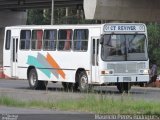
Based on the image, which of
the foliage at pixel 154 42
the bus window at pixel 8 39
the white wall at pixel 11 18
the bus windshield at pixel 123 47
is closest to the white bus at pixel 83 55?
the bus windshield at pixel 123 47

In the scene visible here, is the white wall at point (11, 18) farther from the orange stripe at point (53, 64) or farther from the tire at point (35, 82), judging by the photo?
the orange stripe at point (53, 64)

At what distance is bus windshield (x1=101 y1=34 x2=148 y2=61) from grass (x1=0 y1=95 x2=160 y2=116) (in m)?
7.35

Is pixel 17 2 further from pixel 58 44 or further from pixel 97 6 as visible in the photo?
pixel 58 44

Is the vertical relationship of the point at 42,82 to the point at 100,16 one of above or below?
below

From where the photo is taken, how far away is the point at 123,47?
28.7m

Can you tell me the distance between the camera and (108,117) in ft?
54.4

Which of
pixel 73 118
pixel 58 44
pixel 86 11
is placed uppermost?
pixel 86 11

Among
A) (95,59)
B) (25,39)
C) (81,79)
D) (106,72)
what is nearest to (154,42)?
(25,39)

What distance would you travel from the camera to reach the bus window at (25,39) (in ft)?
108

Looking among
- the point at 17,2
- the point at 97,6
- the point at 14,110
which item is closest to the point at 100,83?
the point at 14,110

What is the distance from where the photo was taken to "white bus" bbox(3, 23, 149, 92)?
1121 inches

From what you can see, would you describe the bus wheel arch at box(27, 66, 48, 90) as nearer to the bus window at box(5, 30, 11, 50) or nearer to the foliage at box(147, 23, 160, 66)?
the bus window at box(5, 30, 11, 50)

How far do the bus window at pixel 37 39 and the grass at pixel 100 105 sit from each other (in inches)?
407

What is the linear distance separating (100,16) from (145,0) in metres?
4.40
